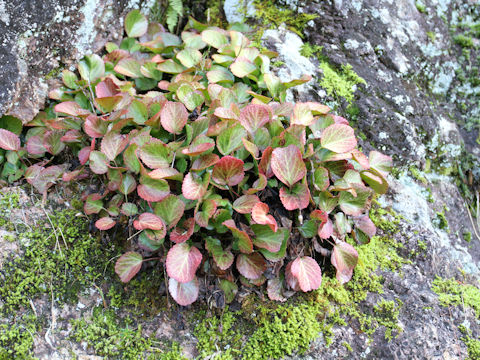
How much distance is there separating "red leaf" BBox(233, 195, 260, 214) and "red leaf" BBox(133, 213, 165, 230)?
1.09ft

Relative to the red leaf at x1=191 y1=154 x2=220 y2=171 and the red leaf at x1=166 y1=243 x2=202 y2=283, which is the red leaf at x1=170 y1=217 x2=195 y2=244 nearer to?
the red leaf at x1=166 y1=243 x2=202 y2=283

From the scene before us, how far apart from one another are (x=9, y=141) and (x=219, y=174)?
1.14 metres

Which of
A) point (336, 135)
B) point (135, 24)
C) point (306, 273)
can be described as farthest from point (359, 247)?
point (135, 24)

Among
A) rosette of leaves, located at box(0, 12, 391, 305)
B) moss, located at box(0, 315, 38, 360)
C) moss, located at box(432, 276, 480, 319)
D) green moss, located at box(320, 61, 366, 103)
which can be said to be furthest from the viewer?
green moss, located at box(320, 61, 366, 103)

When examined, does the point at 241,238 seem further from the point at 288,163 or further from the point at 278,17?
the point at 278,17

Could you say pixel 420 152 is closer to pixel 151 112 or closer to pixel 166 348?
pixel 151 112

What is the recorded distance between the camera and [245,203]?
1634 millimetres

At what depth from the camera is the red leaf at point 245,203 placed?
161cm

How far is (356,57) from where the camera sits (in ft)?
8.18

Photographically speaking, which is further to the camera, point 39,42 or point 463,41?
point 463,41

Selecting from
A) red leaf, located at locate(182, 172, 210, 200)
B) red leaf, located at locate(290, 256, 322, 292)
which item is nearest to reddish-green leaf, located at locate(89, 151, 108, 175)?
red leaf, located at locate(182, 172, 210, 200)

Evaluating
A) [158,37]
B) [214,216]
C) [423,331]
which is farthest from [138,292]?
[158,37]

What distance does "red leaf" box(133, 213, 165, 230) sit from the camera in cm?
157

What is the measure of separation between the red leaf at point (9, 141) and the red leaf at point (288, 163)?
133 centimetres
